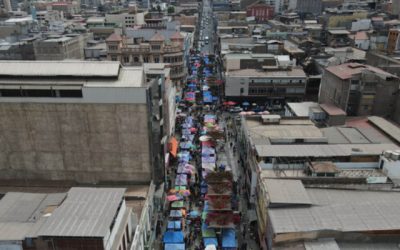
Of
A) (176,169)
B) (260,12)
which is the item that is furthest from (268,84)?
(260,12)

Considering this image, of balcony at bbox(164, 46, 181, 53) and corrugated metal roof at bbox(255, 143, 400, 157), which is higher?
balcony at bbox(164, 46, 181, 53)

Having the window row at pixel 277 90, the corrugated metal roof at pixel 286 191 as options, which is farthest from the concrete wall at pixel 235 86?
the corrugated metal roof at pixel 286 191

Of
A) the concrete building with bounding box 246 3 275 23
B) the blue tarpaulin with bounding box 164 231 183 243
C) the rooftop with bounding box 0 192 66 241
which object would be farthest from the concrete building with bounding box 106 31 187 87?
the concrete building with bounding box 246 3 275 23

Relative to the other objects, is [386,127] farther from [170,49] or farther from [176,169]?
[170,49]

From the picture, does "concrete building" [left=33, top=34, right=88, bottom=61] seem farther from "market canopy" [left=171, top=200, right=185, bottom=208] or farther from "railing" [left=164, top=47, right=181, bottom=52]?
"market canopy" [left=171, top=200, right=185, bottom=208]

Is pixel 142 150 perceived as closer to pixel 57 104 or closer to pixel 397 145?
pixel 57 104
